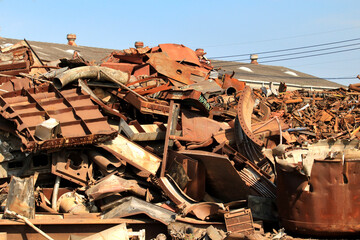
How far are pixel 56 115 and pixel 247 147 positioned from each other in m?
3.61

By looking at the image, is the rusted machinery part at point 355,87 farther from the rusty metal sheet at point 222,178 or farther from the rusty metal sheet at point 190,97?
the rusty metal sheet at point 222,178

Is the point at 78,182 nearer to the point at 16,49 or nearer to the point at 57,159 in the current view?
the point at 57,159

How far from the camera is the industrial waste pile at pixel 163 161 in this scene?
6.44m

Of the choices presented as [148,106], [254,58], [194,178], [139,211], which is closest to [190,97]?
[148,106]

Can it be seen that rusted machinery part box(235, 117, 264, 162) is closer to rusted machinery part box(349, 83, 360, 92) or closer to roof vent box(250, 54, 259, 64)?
rusted machinery part box(349, 83, 360, 92)

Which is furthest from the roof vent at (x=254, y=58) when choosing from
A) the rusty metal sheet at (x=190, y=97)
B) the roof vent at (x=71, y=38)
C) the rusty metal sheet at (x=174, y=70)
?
the rusty metal sheet at (x=190, y=97)

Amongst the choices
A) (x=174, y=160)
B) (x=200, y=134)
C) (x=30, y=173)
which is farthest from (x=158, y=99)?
(x=30, y=173)

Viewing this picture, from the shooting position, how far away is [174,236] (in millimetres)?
6723

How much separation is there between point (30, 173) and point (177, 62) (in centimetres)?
547

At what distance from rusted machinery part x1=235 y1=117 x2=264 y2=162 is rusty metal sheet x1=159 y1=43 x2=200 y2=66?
4484mm

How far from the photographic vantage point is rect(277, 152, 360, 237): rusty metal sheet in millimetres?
6211

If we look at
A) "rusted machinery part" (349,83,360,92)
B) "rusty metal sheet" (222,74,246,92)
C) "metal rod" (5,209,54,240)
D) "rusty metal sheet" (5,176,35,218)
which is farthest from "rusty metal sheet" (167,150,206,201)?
"rusted machinery part" (349,83,360,92)

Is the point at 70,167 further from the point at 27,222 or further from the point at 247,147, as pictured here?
the point at 247,147

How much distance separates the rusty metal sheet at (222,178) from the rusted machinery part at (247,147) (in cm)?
104
